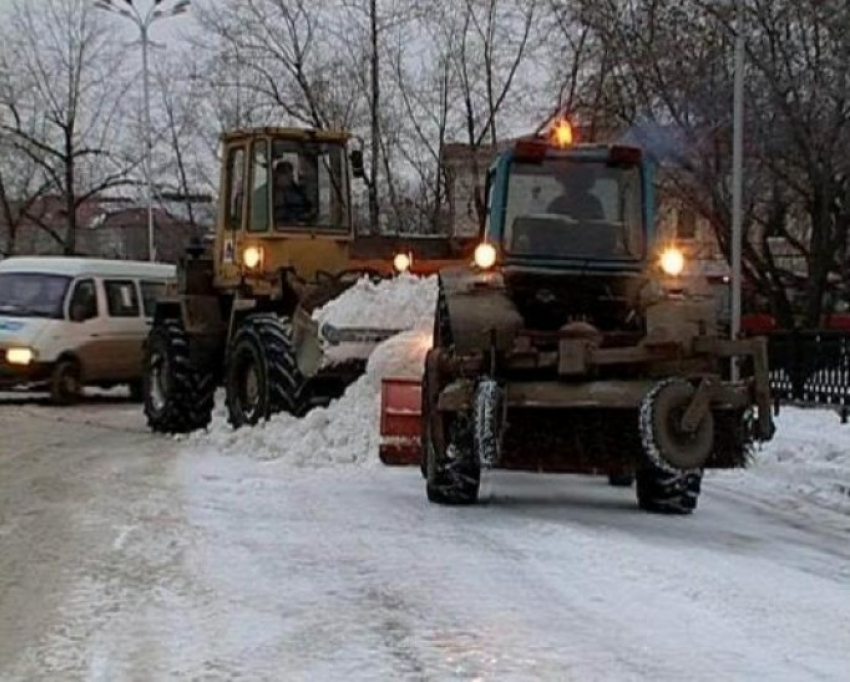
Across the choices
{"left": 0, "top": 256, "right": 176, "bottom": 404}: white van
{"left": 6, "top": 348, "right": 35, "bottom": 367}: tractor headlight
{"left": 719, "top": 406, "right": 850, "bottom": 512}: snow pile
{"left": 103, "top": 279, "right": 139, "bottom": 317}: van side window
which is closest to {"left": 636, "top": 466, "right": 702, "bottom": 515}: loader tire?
{"left": 719, "top": 406, "right": 850, "bottom": 512}: snow pile

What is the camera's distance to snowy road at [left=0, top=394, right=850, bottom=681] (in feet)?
22.7

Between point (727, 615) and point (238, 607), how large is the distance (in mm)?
2415

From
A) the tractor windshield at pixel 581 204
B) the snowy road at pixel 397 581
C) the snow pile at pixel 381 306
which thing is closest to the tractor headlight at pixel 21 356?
the snow pile at pixel 381 306

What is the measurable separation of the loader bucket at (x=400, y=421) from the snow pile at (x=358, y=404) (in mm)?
665

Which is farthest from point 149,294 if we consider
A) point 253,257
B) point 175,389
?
point 253,257

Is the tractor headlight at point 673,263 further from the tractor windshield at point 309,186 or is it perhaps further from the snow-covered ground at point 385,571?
the tractor windshield at point 309,186

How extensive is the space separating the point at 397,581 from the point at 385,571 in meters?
0.31

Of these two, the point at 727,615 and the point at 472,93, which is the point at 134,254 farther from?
the point at 727,615

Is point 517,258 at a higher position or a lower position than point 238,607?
higher

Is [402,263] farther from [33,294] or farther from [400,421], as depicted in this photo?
[33,294]

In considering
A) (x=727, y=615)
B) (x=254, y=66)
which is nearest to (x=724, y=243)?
(x=254, y=66)

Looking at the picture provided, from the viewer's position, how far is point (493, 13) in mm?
37156

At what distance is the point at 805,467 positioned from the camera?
49.9ft

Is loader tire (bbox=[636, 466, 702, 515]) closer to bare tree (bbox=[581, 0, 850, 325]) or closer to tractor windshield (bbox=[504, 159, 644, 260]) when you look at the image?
tractor windshield (bbox=[504, 159, 644, 260])
